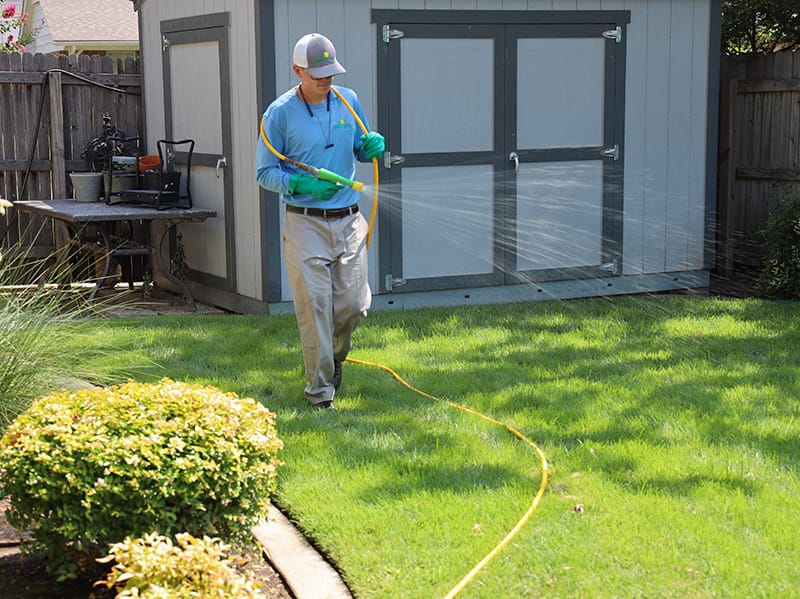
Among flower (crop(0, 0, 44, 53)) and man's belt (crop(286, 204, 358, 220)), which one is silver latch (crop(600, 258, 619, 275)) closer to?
man's belt (crop(286, 204, 358, 220))

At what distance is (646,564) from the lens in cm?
408

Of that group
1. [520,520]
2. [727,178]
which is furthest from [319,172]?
[727,178]

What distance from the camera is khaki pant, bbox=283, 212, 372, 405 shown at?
6.12 meters

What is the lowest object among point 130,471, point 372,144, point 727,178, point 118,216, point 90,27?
point 130,471

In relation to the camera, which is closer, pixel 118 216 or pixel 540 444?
pixel 540 444

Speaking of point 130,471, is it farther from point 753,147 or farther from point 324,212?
point 753,147

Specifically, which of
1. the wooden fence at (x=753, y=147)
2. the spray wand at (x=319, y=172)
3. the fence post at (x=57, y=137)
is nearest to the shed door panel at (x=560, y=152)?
the wooden fence at (x=753, y=147)

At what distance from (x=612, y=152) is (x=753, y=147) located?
2.23m

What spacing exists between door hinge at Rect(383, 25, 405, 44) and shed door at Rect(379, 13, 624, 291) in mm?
20

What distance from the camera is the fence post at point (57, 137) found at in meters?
10.5

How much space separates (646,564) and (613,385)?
2612 mm

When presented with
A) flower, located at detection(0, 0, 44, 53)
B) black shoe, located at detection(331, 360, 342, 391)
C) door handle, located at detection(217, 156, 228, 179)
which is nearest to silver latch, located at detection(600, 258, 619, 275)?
door handle, located at detection(217, 156, 228, 179)

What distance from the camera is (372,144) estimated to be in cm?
628

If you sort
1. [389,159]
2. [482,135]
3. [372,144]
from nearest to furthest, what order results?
[372,144] < [389,159] < [482,135]
